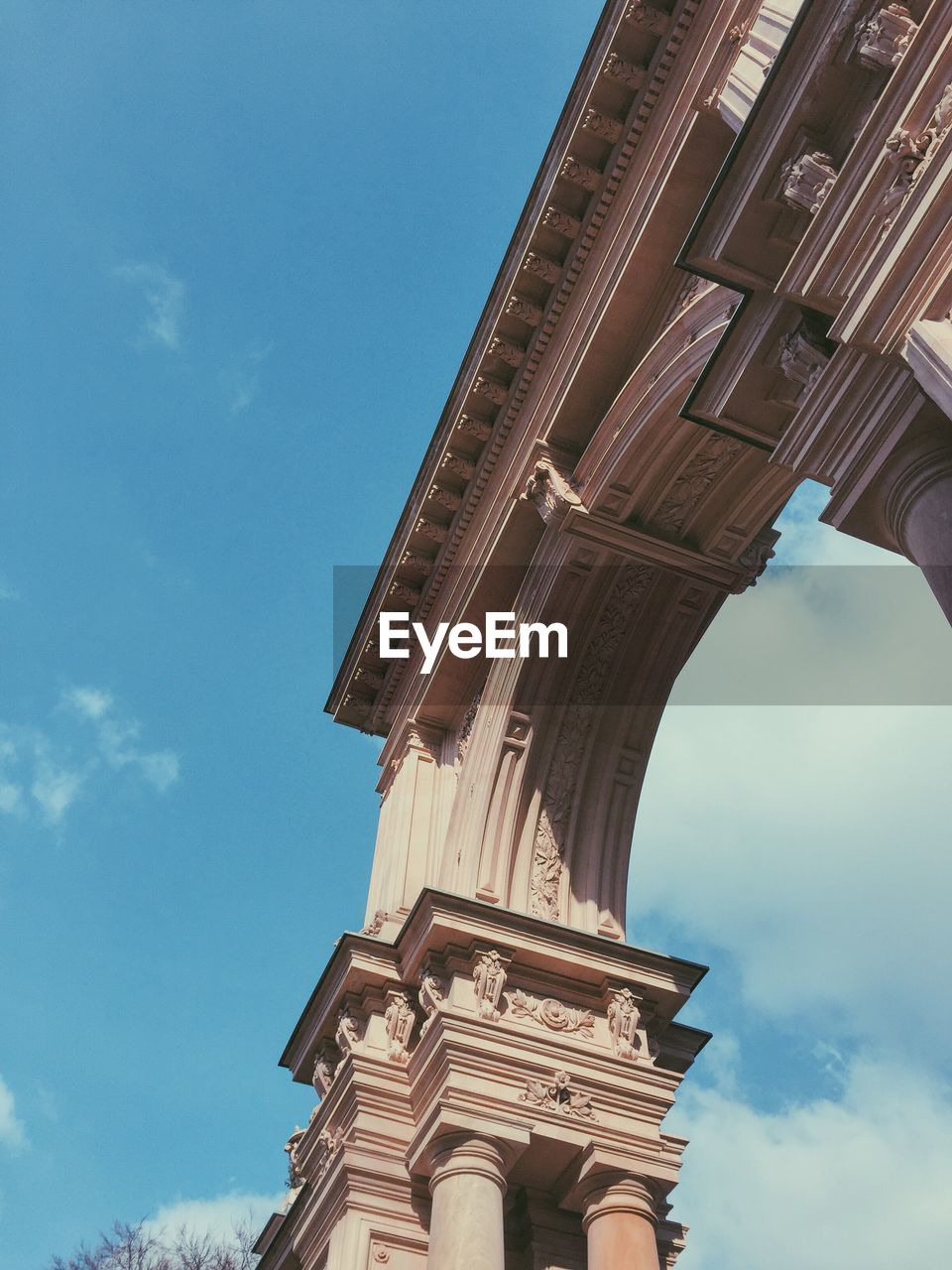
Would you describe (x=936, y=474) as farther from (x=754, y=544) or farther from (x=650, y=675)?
(x=650, y=675)

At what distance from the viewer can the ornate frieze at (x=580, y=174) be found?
12914 mm

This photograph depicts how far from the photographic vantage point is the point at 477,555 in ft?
50.8

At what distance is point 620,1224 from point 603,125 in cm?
1024

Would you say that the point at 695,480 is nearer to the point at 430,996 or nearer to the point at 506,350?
the point at 506,350

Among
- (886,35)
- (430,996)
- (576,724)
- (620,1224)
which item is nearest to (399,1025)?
(430,996)

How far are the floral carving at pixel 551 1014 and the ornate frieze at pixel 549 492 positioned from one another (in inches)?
193

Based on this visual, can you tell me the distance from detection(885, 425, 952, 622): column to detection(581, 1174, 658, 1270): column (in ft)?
22.4

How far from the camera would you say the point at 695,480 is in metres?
13.5

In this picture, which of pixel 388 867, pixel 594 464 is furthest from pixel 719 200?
pixel 388 867

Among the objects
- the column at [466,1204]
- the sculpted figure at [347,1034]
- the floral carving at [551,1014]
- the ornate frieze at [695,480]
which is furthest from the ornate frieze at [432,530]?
the column at [466,1204]

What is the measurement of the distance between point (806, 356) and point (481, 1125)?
712 cm

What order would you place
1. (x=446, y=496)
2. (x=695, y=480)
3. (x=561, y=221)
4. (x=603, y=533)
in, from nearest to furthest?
1. (x=561, y=221)
2. (x=695, y=480)
3. (x=603, y=533)
4. (x=446, y=496)

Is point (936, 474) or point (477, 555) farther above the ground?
point (477, 555)

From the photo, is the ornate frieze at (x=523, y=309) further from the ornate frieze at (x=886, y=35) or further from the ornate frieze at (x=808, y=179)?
the ornate frieze at (x=886, y=35)
